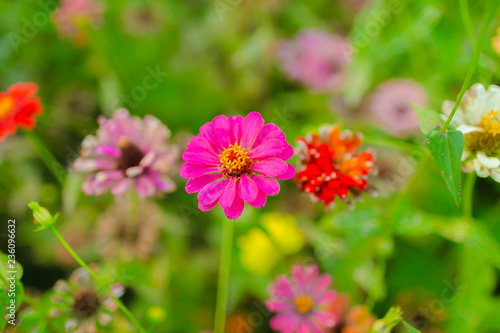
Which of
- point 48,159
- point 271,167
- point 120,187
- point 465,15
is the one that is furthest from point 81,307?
point 465,15

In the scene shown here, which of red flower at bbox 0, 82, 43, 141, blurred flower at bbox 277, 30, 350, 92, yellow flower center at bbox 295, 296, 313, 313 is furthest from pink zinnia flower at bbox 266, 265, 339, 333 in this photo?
blurred flower at bbox 277, 30, 350, 92

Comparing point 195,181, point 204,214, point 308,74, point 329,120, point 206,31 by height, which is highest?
point 206,31

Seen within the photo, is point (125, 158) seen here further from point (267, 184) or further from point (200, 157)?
point (267, 184)

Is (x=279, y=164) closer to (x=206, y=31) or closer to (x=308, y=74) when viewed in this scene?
(x=308, y=74)

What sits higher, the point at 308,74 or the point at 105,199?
the point at 308,74

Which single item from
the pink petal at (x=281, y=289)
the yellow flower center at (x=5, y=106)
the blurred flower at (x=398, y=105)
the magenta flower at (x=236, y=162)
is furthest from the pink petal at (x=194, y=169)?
the blurred flower at (x=398, y=105)

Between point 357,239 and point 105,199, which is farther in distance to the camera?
point 105,199

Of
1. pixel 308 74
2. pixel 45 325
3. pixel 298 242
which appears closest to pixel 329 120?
pixel 308 74

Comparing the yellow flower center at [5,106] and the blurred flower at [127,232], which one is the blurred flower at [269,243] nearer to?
the blurred flower at [127,232]
